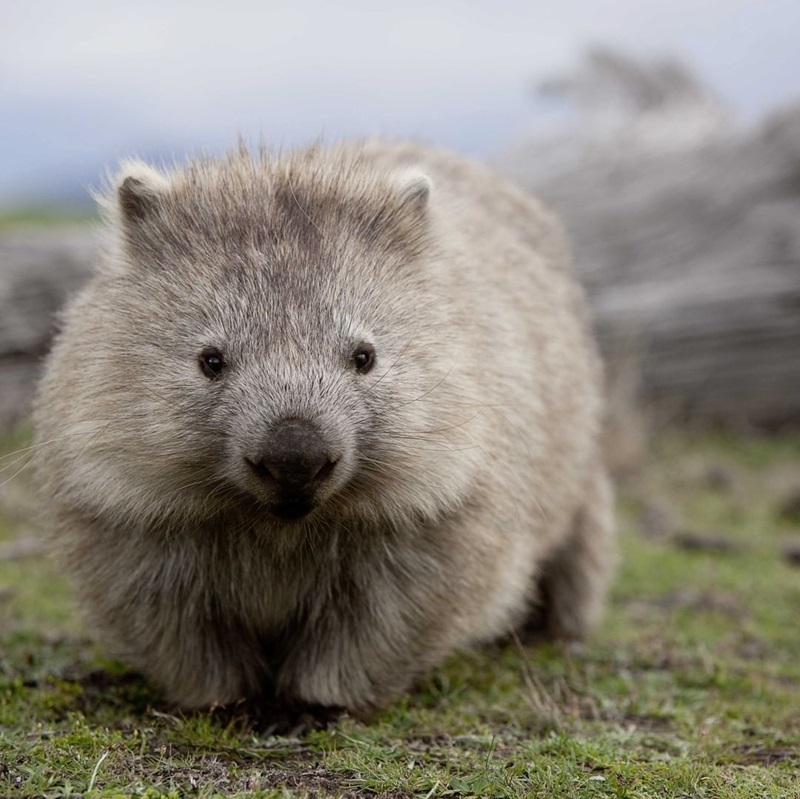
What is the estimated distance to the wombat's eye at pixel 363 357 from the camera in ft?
13.8

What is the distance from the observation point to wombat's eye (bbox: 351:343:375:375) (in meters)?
4.20

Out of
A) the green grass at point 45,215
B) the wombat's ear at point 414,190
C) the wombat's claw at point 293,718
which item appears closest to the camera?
the wombat's claw at point 293,718

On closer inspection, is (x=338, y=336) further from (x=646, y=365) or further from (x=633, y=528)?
(x=646, y=365)

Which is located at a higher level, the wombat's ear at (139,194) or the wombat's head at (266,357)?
the wombat's ear at (139,194)

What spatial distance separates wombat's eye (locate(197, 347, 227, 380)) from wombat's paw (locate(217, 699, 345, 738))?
1385mm

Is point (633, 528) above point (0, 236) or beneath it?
beneath

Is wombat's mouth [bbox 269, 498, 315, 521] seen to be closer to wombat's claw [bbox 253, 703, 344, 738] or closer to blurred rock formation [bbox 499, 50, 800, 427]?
wombat's claw [bbox 253, 703, 344, 738]

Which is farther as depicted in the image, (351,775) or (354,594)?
(354,594)

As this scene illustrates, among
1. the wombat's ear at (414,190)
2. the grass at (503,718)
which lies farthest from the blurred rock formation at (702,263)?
the wombat's ear at (414,190)

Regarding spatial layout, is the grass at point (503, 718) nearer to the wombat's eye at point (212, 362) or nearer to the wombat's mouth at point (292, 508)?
the wombat's mouth at point (292, 508)

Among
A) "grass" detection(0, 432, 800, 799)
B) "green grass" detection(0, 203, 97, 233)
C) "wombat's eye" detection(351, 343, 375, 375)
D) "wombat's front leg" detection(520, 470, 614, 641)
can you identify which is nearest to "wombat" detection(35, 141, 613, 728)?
"wombat's eye" detection(351, 343, 375, 375)

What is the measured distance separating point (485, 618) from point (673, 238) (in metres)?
8.13

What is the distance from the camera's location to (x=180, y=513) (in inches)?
173

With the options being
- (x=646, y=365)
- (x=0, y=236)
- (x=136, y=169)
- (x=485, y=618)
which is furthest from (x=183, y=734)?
(x=646, y=365)
